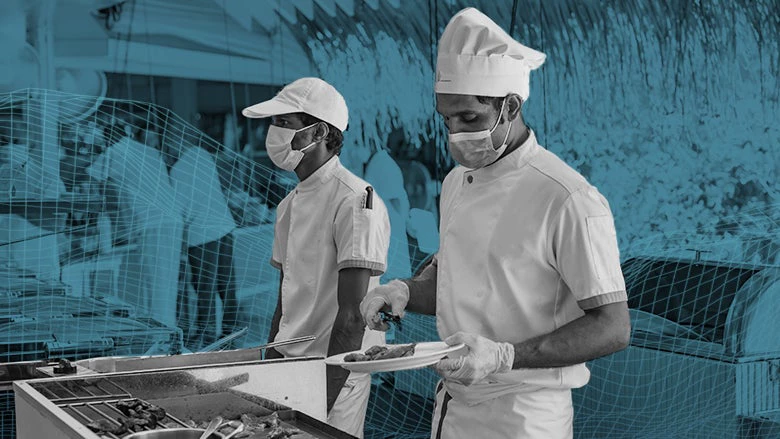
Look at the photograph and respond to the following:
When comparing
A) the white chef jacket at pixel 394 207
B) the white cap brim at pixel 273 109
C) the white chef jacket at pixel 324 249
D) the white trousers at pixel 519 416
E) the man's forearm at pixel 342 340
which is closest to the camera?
the white trousers at pixel 519 416

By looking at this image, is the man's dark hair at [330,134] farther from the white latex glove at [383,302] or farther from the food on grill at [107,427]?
the food on grill at [107,427]

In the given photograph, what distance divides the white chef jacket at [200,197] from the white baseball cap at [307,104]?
1.14 m

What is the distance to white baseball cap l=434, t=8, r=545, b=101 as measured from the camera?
2.13m

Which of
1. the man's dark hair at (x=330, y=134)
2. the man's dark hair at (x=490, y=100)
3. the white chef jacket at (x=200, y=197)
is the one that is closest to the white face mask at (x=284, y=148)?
the man's dark hair at (x=330, y=134)

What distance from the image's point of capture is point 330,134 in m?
3.14

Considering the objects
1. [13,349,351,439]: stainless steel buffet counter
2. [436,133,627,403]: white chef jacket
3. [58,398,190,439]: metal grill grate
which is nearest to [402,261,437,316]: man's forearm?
[436,133,627,403]: white chef jacket

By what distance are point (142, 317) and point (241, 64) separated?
3.69 ft

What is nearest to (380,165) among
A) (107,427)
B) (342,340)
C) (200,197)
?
(200,197)

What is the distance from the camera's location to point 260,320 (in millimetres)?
4363

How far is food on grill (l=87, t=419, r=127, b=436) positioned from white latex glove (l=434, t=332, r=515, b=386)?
1.90 ft

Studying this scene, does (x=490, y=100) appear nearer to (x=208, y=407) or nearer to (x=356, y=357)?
(x=356, y=357)

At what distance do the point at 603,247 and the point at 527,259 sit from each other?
0.56 ft

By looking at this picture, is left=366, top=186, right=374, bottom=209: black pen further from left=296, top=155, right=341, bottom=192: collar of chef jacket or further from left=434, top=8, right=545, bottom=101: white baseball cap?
left=434, top=8, right=545, bottom=101: white baseball cap

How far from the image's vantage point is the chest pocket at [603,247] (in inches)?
78.3
